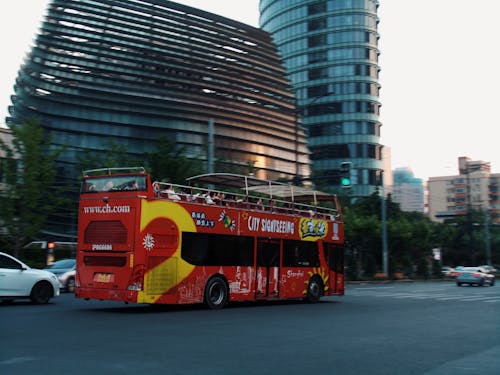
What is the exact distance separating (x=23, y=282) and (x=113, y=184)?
4.12 meters

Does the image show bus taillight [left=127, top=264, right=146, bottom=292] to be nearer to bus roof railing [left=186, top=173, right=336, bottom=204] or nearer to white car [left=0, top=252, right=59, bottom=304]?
white car [left=0, top=252, right=59, bottom=304]

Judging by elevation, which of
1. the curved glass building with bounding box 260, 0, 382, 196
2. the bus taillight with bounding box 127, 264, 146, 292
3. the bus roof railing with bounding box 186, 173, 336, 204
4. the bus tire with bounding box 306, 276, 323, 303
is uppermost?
the curved glass building with bounding box 260, 0, 382, 196

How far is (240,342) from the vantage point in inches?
403

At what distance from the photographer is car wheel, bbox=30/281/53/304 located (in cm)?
1727

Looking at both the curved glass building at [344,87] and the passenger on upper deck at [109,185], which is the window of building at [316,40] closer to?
the curved glass building at [344,87]

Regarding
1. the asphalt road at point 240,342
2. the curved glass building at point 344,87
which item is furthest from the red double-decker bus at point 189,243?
the curved glass building at point 344,87

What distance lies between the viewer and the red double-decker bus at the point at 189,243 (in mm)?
15102

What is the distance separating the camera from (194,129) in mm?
80812

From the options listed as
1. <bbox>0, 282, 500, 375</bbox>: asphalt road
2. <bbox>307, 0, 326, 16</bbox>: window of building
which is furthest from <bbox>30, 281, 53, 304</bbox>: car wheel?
<bbox>307, 0, 326, 16</bbox>: window of building

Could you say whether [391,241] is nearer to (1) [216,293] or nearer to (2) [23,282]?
(1) [216,293]

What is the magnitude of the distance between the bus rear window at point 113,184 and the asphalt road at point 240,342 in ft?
10.4

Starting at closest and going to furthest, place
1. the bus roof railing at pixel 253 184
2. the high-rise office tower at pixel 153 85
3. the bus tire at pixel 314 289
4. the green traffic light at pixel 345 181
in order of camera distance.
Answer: the bus roof railing at pixel 253 184 → the bus tire at pixel 314 289 → the green traffic light at pixel 345 181 → the high-rise office tower at pixel 153 85

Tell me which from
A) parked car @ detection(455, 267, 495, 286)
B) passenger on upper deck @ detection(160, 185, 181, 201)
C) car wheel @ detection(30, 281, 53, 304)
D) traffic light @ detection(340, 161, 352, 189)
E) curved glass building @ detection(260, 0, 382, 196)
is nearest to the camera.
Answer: passenger on upper deck @ detection(160, 185, 181, 201)

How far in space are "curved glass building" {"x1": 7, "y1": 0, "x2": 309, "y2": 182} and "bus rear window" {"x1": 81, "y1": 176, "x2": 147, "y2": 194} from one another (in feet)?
144
